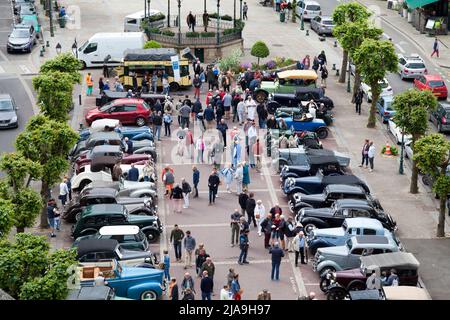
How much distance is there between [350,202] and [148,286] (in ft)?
29.4

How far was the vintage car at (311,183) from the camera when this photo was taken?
112 feet

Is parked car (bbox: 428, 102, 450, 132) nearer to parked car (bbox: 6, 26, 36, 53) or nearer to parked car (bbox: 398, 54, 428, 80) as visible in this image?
parked car (bbox: 398, 54, 428, 80)

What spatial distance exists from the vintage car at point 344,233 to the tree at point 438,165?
2.78m

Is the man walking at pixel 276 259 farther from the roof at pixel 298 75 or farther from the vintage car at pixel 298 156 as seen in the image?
the roof at pixel 298 75

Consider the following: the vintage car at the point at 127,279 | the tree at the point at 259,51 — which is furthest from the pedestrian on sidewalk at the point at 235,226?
the tree at the point at 259,51

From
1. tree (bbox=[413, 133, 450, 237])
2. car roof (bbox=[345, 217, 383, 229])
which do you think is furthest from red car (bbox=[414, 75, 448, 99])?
car roof (bbox=[345, 217, 383, 229])

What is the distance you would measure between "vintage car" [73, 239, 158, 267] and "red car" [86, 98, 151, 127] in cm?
1639

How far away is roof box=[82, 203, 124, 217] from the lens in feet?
99.8

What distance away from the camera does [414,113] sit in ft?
119

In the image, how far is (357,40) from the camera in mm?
49875

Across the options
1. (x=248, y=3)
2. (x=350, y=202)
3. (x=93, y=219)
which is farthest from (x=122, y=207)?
(x=248, y=3)
